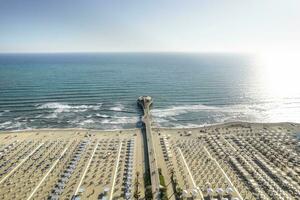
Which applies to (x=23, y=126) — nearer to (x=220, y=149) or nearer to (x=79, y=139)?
(x=79, y=139)

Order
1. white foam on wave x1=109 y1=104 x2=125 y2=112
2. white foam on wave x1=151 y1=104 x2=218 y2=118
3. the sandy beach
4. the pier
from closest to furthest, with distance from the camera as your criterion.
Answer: the pier
the sandy beach
white foam on wave x1=151 y1=104 x2=218 y2=118
white foam on wave x1=109 y1=104 x2=125 y2=112

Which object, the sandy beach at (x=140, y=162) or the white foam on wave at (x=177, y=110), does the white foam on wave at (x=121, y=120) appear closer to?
the white foam on wave at (x=177, y=110)

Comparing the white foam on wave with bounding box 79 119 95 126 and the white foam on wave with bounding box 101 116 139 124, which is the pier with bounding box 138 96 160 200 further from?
the white foam on wave with bounding box 79 119 95 126

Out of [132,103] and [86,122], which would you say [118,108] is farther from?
[86,122]

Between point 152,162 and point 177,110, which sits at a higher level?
point 177,110

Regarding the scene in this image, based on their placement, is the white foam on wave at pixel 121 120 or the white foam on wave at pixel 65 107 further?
the white foam on wave at pixel 65 107

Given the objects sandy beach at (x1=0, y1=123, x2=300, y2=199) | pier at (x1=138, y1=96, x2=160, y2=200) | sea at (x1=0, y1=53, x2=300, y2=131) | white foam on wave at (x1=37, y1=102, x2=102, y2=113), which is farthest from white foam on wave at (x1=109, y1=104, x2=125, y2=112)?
sandy beach at (x1=0, y1=123, x2=300, y2=199)

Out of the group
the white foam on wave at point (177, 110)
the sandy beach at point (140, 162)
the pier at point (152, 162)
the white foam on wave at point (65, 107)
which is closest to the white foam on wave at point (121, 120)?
the pier at point (152, 162)

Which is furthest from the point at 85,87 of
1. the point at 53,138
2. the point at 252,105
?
the point at 252,105

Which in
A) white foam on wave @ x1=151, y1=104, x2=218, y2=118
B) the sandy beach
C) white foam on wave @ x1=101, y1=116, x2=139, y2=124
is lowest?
the sandy beach

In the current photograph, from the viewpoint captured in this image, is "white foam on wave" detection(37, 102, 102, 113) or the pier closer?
the pier

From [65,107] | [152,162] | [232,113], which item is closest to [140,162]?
[152,162]

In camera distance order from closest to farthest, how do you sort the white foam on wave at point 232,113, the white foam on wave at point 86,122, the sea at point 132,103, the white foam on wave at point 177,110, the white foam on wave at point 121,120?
the white foam on wave at point 86,122
the white foam on wave at point 121,120
the sea at point 132,103
the white foam on wave at point 232,113
the white foam on wave at point 177,110
